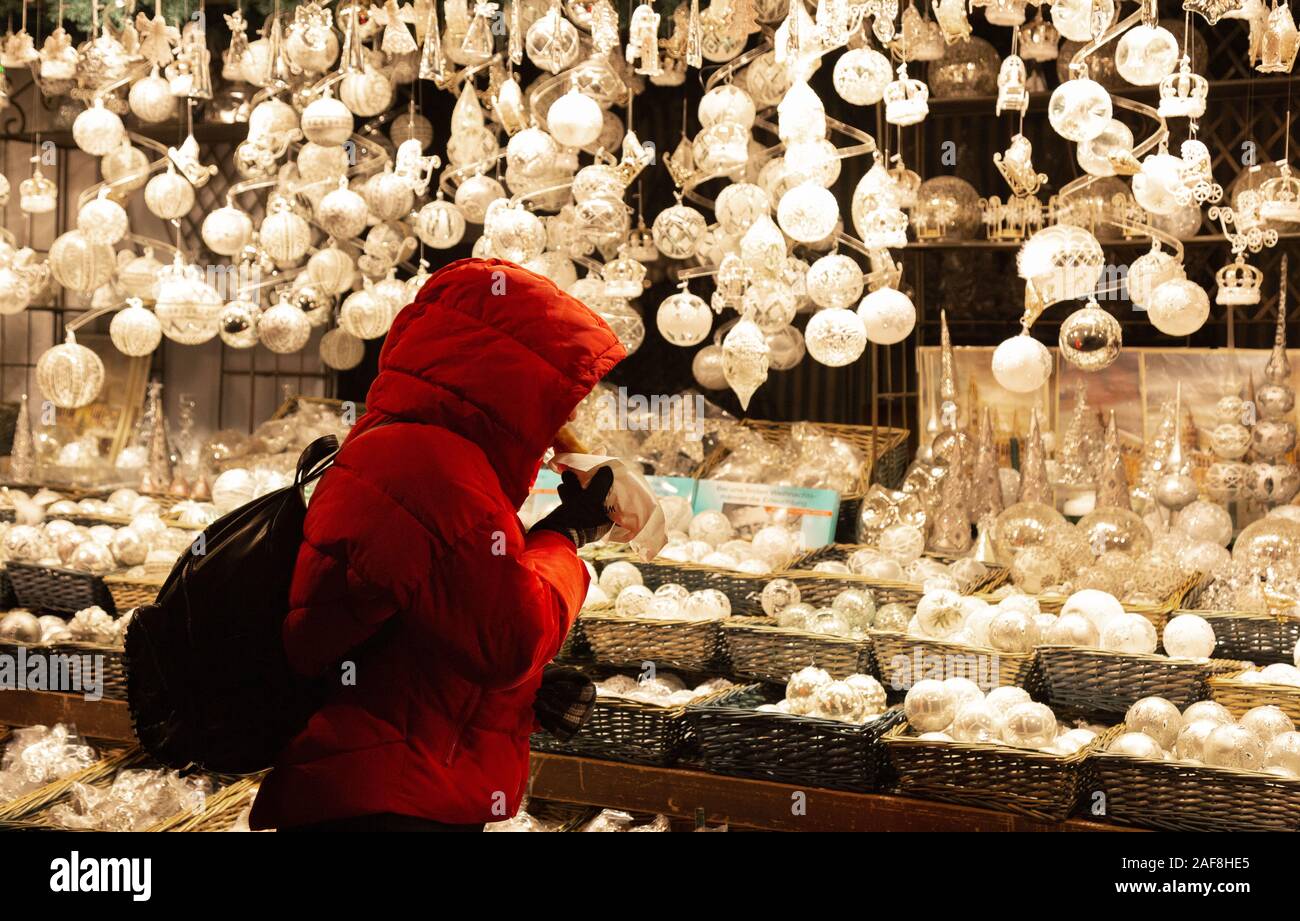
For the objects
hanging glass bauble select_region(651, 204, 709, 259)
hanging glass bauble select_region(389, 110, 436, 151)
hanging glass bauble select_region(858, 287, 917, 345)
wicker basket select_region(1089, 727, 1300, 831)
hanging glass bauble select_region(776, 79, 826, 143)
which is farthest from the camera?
hanging glass bauble select_region(389, 110, 436, 151)

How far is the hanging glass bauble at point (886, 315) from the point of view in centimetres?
341

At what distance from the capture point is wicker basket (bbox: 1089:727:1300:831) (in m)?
2.52

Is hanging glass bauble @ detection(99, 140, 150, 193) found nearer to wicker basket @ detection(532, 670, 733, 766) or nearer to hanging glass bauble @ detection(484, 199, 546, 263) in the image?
hanging glass bauble @ detection(484, 199, 546, 263)

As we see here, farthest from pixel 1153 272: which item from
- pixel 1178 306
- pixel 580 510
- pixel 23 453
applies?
pixel 23 453

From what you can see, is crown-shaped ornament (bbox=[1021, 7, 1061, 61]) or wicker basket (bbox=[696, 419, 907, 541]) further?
wicker basket (bbox=[696, 419, 907, 541])

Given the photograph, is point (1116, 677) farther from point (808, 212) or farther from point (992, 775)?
point (808, 212)

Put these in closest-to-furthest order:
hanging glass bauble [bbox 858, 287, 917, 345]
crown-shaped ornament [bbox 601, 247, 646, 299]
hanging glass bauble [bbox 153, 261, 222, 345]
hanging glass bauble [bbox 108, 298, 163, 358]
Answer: hanging glass bauble [bbox 858, 287, 917, 345]
crown-shaped ornament [bbox 601, 247, 646, 299]
hanging glass bauble [bbox 153, 261, 222, 345]
hanging glass bauble [bbox 108, 298, 163, 358]

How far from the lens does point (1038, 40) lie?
13.2 ft

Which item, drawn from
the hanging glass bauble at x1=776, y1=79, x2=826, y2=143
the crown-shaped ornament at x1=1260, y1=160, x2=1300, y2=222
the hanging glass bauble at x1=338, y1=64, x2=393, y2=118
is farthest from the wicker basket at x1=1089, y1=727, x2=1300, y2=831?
the hanging glass bauble at x1=338, y1=64, x2=393, y2=118

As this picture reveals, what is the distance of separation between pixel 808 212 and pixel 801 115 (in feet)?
0.72

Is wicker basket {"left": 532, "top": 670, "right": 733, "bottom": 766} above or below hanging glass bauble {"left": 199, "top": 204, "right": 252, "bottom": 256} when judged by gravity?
below

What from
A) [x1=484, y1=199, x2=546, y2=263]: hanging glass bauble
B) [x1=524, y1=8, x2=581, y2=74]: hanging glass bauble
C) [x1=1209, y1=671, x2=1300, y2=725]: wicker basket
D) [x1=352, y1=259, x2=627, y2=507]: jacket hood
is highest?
[x1=524, y1=8, x2=581, y2=74]: hanging glass bauble

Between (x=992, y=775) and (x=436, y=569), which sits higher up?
(x=436, y=569)

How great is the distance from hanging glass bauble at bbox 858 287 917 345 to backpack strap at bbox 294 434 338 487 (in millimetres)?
1630
